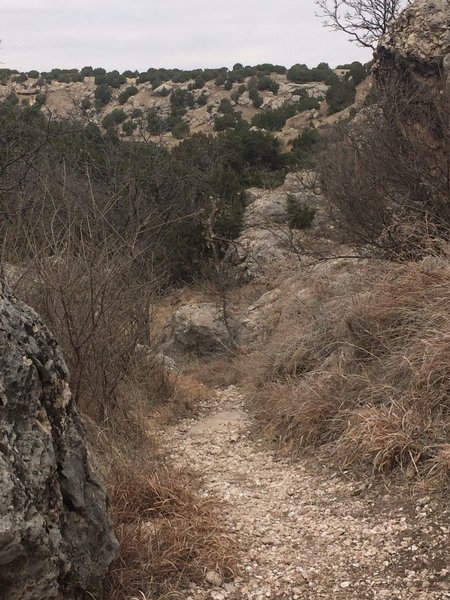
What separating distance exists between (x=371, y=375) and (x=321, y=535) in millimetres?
1733

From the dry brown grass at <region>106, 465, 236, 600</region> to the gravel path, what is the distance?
0.10m

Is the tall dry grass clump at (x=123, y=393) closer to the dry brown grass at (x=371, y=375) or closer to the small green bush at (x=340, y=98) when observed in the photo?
the dry brown grass at (x=371, y=375)

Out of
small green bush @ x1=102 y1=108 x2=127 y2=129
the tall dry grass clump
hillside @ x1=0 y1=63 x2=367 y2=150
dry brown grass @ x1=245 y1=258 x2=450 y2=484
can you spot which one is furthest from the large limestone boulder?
small green bush @ x1=102 y1=108 x2=127 y2=129

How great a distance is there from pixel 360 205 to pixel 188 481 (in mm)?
5327

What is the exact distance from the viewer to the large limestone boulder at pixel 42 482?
2107 mm

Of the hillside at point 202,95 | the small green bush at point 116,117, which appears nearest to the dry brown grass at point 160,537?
the hillside at point 202,95

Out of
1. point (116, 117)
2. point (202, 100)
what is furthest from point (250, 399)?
point (202, 100)

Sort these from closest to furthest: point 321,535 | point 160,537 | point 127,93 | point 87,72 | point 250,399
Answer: point 160,537
point 321,535
point 250,399
point 127,93
point 87,72

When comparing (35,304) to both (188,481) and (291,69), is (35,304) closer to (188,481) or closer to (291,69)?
(188,481)

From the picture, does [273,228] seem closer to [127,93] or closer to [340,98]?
[340,98]

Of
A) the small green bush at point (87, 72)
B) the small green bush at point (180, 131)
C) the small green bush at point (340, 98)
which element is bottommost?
the small green bush at point (180, 131)

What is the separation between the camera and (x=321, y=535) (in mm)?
3459

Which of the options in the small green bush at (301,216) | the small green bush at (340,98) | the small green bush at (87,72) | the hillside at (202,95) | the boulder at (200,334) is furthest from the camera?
the small green bush at (87,72)

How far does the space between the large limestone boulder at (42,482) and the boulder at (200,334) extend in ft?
20.0
